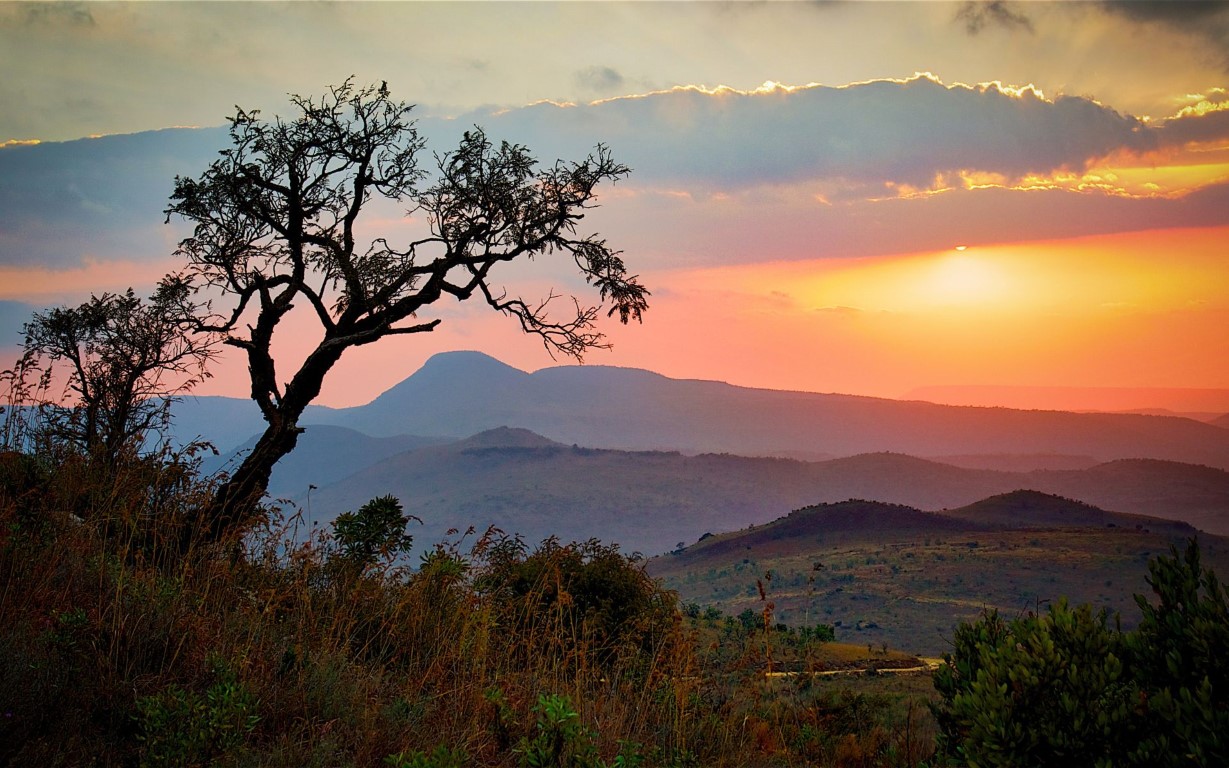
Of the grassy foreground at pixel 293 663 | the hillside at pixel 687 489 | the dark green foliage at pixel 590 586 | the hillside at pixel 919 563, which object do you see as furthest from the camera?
the hillside at pixel 687 489

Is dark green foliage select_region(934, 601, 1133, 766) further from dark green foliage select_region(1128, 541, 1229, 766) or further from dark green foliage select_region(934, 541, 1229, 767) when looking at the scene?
dark green foliage select_region(1128, 541, 1229, 766)

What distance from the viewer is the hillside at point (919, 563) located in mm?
50344

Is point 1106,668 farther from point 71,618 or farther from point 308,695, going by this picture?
point 71,618

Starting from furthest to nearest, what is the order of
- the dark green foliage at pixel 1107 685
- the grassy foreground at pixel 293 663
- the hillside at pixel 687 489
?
1. the hillside at pixel 687 489
2. the grassy foreground at pixel 293 663
3. the dark green foliage at pixel 1107 685

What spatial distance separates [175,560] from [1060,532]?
74.2 m

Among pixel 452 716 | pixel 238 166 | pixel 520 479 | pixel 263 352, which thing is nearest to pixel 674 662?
pixel 452 716

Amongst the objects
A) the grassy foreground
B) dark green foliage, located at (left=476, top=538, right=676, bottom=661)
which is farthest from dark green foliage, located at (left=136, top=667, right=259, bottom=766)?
dark green foliage, located at (left=476, top=538, right=676, bottom=661)

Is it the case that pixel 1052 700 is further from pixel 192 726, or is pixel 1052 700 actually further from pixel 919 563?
pixel 919 563

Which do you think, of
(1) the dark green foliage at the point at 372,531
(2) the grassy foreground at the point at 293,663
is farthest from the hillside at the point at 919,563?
(2) the grassy foreground at the point at 293,663

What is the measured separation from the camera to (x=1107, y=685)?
Answer: 4.70 m

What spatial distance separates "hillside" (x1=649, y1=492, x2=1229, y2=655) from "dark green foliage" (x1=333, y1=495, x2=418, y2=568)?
27368 mm

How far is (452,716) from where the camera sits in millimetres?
6703

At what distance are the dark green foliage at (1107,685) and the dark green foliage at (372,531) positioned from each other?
25.4 ft

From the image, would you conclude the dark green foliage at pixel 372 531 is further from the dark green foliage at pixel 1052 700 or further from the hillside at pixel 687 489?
the hillside at pixel 687 489
